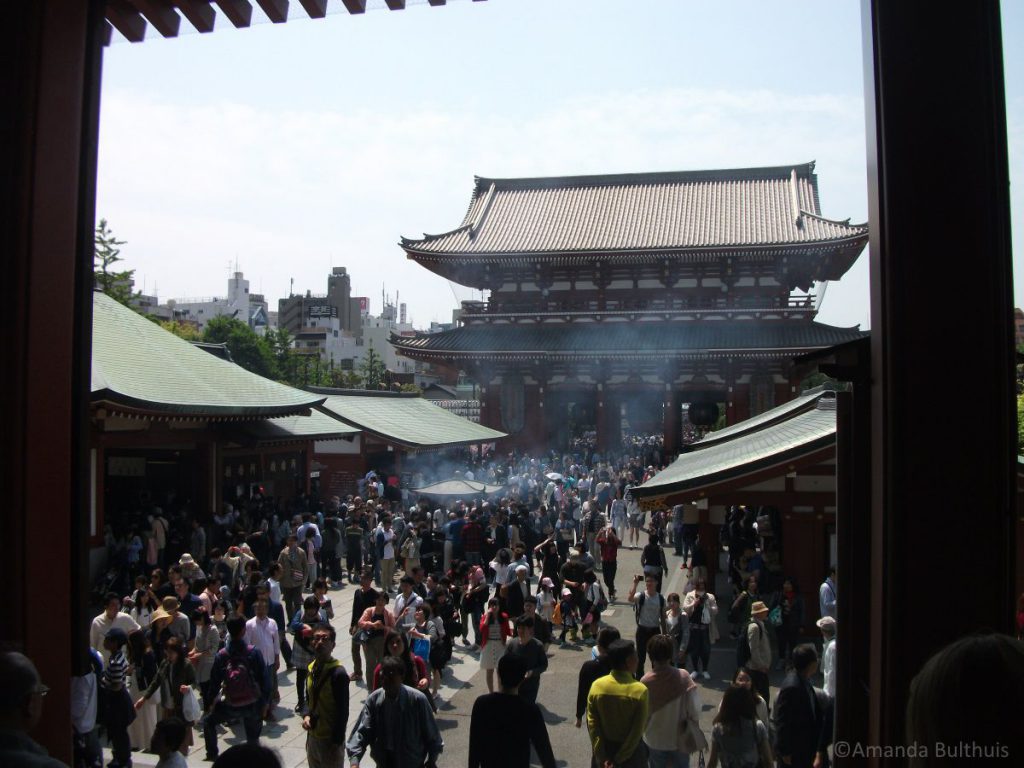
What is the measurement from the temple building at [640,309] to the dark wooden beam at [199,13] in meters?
25.4

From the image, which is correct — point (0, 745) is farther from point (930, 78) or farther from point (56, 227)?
point (930, 78)

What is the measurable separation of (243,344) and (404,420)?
90.5 feet

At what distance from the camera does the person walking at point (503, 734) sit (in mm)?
4551

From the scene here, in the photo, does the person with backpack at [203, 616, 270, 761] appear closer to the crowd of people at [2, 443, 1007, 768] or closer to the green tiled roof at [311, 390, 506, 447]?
the crowd of people at [2, 443, 1007, 768]

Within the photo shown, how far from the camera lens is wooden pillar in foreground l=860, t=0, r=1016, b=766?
252cm

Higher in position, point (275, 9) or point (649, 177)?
point (649, 177)

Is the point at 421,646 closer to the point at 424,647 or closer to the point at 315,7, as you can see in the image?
the point at 424,647

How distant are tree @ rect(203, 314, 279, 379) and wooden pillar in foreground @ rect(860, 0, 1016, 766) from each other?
2029 inches

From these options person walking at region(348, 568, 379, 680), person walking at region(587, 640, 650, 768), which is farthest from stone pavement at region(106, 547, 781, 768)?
person walking at region(587, 640, 650, 768)

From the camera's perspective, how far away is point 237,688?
6.46 meters

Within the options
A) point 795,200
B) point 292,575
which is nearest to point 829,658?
point 292,575

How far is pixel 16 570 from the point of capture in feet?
9.02

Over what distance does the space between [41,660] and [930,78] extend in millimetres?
3502

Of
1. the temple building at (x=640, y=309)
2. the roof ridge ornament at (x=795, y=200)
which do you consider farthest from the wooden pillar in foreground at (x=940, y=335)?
the roof ridge ornament at (x=795, y=200)
